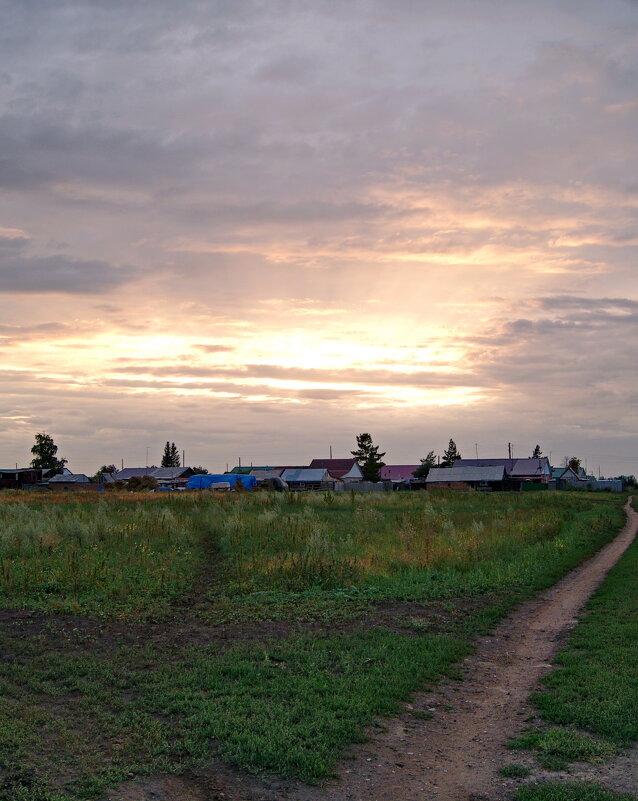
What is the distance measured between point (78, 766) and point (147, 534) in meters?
15.4

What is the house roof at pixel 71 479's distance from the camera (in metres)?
96.4

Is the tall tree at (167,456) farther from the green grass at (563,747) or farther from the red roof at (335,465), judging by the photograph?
the green grass at (563,747)

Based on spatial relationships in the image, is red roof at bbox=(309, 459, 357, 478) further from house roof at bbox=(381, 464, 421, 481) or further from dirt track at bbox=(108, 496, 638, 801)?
dirt track at bbox=(108, 496, 638, 801)

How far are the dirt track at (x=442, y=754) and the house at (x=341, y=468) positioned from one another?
97605 mm

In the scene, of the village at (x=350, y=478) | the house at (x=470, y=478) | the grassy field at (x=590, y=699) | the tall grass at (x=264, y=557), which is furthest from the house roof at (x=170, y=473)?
the grassy field at (x=590, y=699)

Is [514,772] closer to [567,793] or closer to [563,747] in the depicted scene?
[567,793]

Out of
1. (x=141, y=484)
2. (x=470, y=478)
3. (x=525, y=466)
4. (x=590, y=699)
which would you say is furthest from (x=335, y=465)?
(x=590, y=699)

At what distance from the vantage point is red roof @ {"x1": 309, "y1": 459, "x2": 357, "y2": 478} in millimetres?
113088

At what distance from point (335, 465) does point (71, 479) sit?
3959 cm

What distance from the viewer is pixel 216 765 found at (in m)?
5.55

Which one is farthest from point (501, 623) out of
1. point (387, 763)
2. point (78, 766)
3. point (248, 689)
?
point (78, 766)

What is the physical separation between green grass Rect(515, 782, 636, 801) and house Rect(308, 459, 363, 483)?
101m

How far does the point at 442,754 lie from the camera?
5977 mm

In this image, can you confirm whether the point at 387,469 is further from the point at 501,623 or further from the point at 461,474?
the point at 501,623
